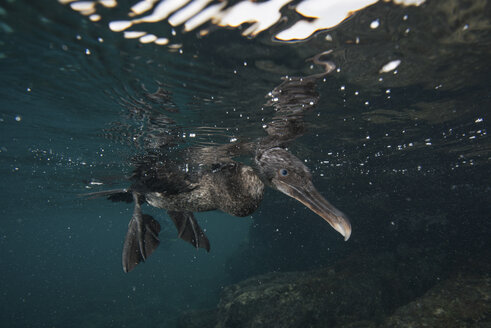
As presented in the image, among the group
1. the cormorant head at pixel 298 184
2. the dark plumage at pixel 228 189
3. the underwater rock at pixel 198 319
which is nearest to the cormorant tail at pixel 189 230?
the dark plumage at pixel 228 189

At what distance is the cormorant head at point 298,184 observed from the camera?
328cm

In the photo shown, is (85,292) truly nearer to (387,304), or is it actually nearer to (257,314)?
(257,314)

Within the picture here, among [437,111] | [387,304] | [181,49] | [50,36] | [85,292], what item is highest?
[50,36]

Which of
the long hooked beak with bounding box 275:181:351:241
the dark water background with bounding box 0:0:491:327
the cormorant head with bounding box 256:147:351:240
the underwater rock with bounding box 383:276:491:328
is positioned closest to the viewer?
the long hooked beak with bounding box 275:181:351:241

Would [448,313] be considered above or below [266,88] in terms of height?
below

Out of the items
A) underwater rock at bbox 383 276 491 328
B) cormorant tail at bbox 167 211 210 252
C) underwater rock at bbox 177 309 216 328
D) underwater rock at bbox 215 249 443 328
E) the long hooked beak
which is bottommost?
underwater rock at bbox 177 309 216 328

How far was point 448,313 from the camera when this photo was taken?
7.02 meters

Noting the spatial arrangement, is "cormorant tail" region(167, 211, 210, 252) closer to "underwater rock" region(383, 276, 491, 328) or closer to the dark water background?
the dark water background

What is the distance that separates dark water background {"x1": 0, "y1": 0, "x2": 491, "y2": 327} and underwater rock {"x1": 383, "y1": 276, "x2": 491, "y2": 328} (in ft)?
15.3

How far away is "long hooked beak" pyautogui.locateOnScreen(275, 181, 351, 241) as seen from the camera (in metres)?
3.18

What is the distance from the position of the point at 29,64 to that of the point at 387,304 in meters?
15.6

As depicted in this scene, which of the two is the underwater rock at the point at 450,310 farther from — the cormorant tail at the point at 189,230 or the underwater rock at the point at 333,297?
the cormorant tail at the point at 189,230

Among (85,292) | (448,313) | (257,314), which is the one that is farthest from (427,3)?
(85,292)

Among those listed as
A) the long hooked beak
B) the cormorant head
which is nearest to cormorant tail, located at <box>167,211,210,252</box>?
the cormorant head
